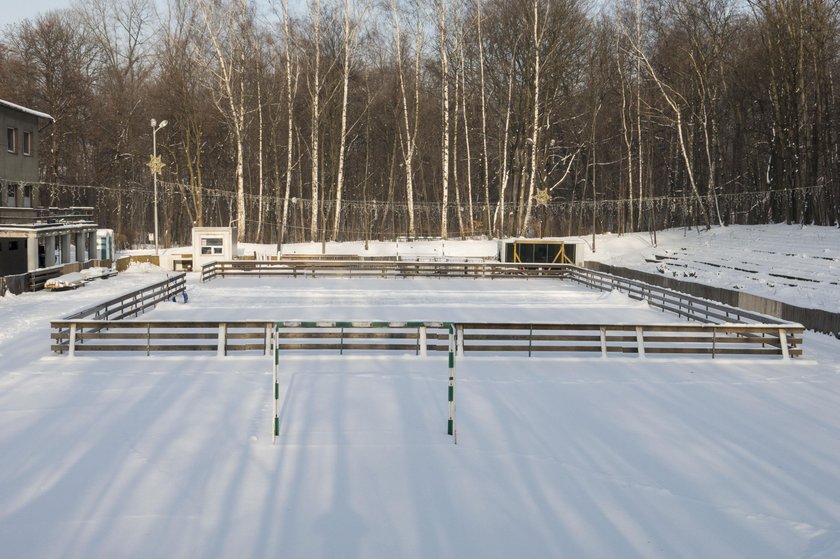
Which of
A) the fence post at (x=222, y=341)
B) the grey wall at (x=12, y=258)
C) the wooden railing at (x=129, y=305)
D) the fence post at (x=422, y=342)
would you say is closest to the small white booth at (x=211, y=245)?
the grey wall at (x=12, y=258)

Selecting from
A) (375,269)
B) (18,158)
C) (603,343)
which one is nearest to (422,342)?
(603,343)

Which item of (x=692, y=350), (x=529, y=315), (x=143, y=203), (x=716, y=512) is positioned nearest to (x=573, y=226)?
(x=143, y=203)

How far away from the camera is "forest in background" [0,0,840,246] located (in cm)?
4772

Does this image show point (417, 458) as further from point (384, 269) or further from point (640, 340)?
point (384, 269)

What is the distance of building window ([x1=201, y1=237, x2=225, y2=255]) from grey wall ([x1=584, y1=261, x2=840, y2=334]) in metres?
21.2

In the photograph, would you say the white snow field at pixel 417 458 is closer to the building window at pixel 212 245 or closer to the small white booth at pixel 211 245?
the small white booth at pixel 211 245

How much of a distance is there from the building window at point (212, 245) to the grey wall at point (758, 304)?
69.5ft

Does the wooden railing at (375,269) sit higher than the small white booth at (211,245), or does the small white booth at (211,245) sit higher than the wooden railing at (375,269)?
the small white booth at (211,245)

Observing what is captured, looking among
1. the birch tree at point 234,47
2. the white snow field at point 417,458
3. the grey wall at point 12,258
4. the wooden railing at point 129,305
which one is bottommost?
the white snow field at point 417,458

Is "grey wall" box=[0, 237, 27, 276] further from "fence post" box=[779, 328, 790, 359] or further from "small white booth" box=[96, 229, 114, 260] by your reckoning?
"fence post" box=[779, 328, 790, 359]

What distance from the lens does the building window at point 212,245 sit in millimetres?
41625

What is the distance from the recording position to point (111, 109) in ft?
199

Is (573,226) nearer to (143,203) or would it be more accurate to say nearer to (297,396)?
(143,203)

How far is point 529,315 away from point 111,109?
48023mm
